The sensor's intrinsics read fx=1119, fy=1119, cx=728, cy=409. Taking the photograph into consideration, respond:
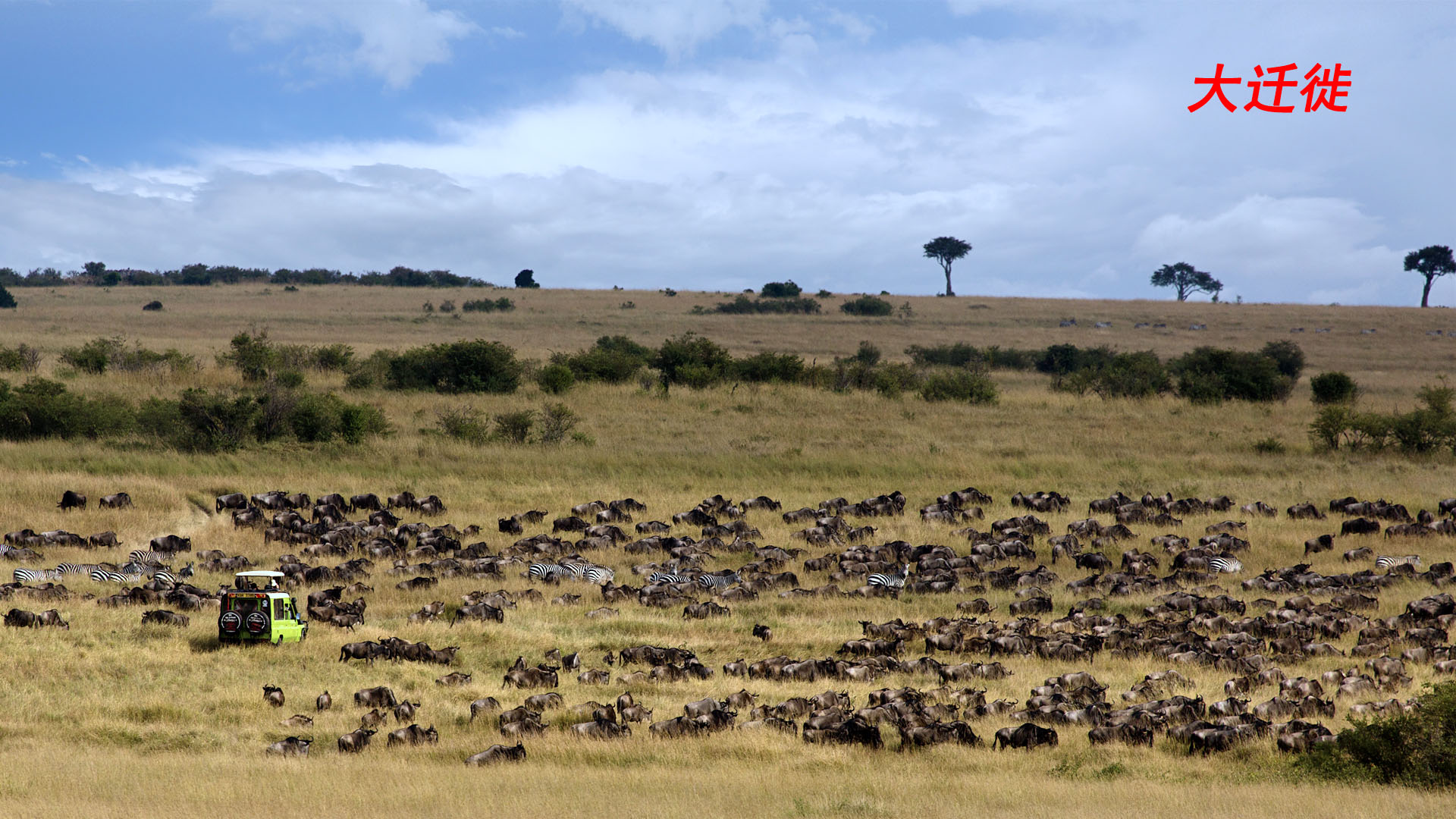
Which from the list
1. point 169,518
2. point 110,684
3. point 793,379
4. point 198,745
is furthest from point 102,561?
point 793,379

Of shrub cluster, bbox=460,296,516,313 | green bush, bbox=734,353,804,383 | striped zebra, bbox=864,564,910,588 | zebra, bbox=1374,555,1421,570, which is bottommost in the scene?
striped zebra, bbox=864,564,910,588

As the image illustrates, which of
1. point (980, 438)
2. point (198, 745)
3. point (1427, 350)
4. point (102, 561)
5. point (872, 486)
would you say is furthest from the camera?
point (1427, 350)

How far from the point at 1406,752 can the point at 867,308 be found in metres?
79.5

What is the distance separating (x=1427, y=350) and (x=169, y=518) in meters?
69.4

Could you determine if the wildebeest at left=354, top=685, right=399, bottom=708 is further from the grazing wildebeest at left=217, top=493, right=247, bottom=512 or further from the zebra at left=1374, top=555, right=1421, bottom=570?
the zebra at left=1374, top=555, right=1421, bottom=570

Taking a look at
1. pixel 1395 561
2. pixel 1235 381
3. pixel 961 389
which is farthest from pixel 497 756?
pixel 1235 381

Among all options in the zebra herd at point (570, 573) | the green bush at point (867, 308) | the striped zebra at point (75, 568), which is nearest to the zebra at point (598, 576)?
the zebra herd at point (570, 573)

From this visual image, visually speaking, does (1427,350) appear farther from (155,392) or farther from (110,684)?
(110,684)

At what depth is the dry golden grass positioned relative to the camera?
945 cm

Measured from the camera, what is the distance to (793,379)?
4775cm

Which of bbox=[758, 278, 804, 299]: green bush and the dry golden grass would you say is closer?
the dry golden grass

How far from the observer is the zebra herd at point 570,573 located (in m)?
19.5

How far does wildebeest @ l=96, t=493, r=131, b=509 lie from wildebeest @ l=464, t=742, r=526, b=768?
1700 centimetres

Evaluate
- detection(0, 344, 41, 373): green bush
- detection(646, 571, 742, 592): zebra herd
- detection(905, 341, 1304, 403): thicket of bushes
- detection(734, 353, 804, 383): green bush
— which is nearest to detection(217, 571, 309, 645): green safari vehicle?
detection(646, 571, 742, 592): zebra herd
